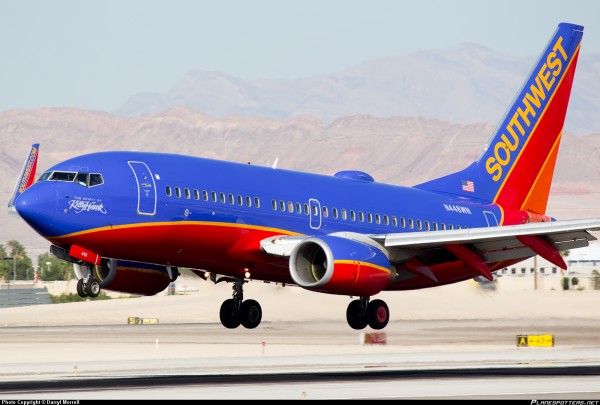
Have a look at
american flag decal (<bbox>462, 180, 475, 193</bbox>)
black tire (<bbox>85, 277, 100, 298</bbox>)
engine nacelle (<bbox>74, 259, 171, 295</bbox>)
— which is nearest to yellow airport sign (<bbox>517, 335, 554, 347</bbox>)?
american flag decal (<bbox>462, 180, 475, 193</bbox>)

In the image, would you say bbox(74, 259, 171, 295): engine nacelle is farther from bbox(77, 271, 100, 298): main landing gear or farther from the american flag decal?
the american flag decal

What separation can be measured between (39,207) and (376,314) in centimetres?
1431

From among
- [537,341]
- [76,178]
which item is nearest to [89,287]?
[76,178]

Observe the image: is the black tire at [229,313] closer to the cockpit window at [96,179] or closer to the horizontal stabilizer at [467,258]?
the horizontal stabilizer at [467,258]

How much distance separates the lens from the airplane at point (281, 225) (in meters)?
39.8

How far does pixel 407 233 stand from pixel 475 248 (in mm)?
3374

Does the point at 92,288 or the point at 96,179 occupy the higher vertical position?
the point at 96,179

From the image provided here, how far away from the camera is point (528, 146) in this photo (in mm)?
54938

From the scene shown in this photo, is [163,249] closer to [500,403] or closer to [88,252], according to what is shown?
[88,252]

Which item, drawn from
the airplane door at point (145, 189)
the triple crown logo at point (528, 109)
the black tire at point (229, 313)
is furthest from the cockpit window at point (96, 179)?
the triple crown logo at point (528, 109)

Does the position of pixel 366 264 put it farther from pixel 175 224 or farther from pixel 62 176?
pixel 62 176

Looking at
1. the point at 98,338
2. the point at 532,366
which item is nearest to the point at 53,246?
the point at 532,366

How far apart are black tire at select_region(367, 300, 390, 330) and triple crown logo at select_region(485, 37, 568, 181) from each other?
1082cm

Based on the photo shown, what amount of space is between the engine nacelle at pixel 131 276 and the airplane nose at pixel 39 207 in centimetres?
627
